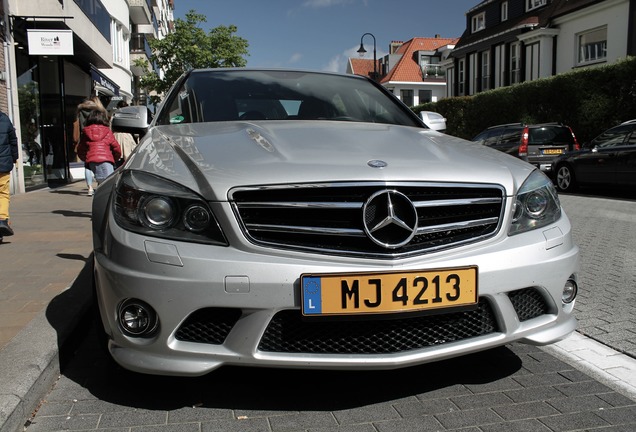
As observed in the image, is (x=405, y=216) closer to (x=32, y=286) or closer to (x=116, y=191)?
(x=116, y=191)

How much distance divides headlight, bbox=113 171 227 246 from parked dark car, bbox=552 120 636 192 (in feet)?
37.0

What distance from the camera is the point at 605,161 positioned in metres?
12.5

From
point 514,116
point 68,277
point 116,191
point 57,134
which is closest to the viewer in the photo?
point 116,191

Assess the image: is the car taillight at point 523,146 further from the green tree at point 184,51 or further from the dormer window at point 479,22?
the dormer window at point 479,22

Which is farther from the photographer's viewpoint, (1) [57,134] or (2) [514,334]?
(1) [57,134]

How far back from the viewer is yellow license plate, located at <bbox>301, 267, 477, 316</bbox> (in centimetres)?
Result: 237

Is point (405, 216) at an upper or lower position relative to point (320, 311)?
upper

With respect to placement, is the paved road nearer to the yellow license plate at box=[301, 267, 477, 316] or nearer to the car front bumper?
the car front bumper

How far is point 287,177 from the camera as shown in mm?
2494

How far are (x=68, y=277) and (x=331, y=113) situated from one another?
256 cm

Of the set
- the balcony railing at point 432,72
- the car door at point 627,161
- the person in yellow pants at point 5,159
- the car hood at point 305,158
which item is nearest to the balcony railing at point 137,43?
the car door at point 627,161

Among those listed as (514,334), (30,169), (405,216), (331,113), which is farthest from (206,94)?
(30,169)

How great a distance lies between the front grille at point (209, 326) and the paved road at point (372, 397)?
0.37 meters

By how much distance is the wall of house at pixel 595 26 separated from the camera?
25453 mm
